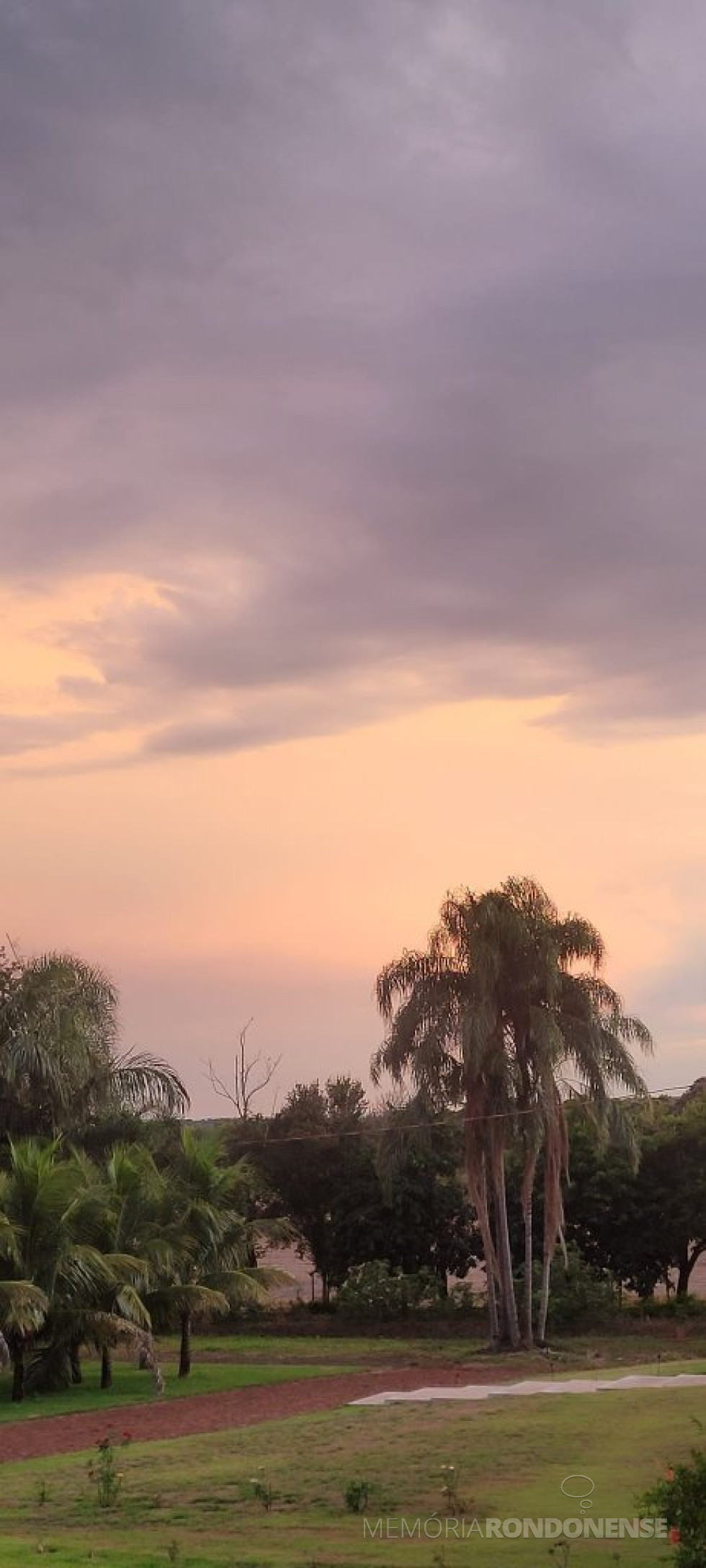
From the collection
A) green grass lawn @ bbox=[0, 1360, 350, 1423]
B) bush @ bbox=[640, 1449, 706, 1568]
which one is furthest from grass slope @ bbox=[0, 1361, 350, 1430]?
bush @ bbox=[640, 1449, 706, 1568]

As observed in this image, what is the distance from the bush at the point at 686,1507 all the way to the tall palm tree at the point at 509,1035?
1893 centimetres

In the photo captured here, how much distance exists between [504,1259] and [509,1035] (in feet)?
13.5

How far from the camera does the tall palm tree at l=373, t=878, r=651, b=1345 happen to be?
29.2 m

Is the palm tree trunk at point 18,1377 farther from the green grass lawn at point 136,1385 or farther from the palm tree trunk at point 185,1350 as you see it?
the palm tree trunk at point 185,1350

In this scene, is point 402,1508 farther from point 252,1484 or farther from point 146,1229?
point 146,1229

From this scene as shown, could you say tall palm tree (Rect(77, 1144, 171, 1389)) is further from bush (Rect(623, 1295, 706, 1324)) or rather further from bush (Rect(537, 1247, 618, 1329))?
bush (Rect(623, 1295, 706, 1324))

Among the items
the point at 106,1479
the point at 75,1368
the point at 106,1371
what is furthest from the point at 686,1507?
the point at 75,1368

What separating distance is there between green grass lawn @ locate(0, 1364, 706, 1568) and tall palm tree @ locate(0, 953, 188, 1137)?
1490 centimetres

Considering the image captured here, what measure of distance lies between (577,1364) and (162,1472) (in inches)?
512

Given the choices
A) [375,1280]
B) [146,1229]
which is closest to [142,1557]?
[146,1229]

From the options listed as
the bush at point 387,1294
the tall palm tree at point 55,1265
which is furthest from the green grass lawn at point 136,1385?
the bush at point 387,1294

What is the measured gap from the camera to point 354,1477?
47.3ft

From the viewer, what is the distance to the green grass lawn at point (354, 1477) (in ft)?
37.5

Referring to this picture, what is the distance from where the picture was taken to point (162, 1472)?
1575cm
